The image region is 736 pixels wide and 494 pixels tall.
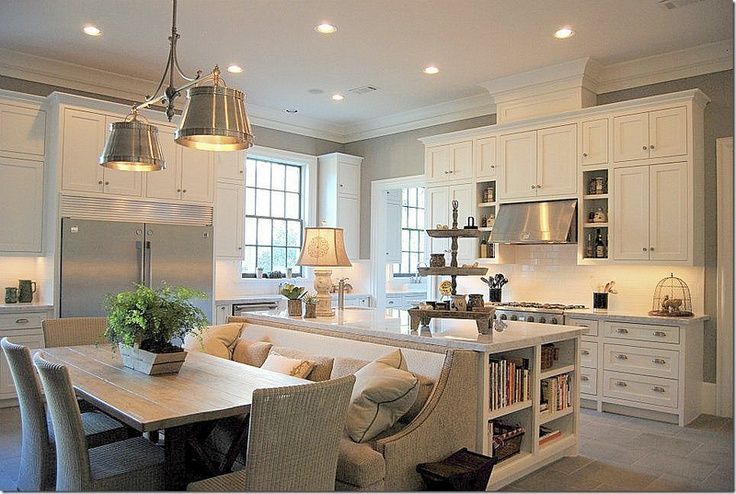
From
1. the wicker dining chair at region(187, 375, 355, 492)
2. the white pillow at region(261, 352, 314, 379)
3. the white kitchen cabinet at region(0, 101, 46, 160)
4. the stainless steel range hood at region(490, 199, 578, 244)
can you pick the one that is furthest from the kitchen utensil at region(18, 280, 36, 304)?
the stainless steel range hood at region(490, 199, 578, 244)

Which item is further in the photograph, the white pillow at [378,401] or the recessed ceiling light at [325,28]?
the recessed ceiling light at [325,28]

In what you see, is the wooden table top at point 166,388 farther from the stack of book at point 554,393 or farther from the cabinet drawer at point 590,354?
the cabinet drawer at point 590,354

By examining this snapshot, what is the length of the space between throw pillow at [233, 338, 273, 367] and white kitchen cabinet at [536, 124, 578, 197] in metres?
3.14

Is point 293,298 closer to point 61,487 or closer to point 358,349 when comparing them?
point 358,349

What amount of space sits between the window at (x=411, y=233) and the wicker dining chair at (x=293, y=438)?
251 inches

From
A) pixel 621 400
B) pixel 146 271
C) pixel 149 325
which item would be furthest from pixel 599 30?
pixel 146 271

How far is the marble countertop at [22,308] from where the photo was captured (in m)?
4.93

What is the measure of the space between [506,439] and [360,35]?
10.7 feet

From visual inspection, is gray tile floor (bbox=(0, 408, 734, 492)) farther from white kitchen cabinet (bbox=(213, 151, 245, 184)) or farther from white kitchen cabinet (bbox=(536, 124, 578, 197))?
white kitchen cabinet (bbox=(213, 151, 245, 184))

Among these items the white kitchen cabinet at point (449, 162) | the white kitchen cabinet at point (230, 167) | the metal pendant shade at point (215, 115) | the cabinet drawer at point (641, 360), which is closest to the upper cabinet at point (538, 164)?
the white kitchen cabinet at point (449, 162)

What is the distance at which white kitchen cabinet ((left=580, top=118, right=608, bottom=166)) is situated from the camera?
5.32 metres

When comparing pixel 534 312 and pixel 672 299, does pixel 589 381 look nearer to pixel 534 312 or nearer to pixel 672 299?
pixel 534 312

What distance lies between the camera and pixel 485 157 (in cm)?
617

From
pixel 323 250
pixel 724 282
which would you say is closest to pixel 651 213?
pixel 724 282
